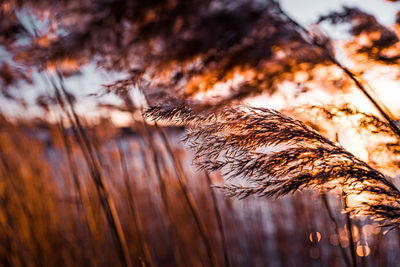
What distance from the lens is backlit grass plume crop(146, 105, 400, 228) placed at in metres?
0.69

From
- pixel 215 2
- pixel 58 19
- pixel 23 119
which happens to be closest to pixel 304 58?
pixel 215 2

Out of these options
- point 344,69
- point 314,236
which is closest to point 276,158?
point 344,69

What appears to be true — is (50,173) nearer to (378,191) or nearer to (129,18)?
(129,18)

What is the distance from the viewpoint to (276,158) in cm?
72

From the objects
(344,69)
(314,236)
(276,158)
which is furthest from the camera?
(314,236)

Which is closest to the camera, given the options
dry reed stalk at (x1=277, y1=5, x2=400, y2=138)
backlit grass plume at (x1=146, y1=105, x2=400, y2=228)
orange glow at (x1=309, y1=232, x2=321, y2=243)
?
backlit grass plume at (x1=146, y1=105, x2=400, y2=228)

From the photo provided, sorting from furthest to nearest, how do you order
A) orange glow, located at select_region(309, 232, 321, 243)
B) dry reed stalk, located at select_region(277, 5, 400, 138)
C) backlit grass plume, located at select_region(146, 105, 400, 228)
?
orange glow, located at select_region(309, 232, 321, 243), dry reed stalk, located at select_region(277, 5, 400, 138), backlit grass plume, located at select_region(146, 105, 400, 228)

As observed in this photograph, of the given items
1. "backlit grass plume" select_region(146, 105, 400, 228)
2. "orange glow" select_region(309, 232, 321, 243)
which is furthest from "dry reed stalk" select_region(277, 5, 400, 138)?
"orange glow" select_region(309, 232, 321, 243)

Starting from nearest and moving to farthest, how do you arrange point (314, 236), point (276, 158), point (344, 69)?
1. point (276, 158)
2. point (344, 69)
3. point (314, 236)

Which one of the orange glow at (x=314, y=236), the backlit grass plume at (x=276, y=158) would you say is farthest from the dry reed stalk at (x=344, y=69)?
the orange glow at (x=314, y=236)

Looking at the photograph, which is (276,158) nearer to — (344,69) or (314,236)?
(344,69)

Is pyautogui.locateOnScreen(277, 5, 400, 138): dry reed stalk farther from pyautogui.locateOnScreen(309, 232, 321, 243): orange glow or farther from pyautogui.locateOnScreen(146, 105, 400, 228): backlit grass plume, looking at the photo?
pyautogui.locateOnScreen(309, 232, 321, 243): orange glow

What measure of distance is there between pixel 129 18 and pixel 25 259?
1.26 m

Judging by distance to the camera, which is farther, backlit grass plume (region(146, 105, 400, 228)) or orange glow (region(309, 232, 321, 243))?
orange glow (region(309, 232, 321, 243))
